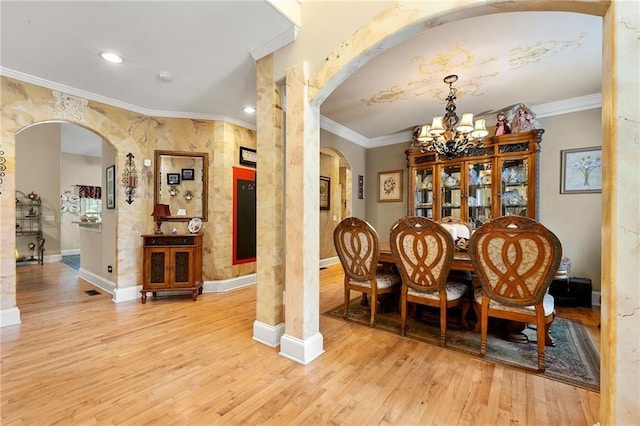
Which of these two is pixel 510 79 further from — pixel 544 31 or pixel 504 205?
pixel 504 205

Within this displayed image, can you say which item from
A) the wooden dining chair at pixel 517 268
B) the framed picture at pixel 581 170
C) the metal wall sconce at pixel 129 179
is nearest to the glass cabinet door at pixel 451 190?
the framed picture at pixel 581 170

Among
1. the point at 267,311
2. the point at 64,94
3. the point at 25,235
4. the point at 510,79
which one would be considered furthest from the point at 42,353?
the point at 25,235

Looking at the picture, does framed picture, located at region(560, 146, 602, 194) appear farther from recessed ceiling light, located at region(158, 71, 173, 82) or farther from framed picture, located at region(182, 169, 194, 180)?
framed picture, located at region(182, 169, 194, 180)

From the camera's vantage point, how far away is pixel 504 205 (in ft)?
13.3

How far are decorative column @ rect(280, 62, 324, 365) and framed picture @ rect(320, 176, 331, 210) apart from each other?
3926 mm

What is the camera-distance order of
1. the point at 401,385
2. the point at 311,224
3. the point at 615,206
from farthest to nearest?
the point at 311,224 < the point at 401,385 < the point at 615,206

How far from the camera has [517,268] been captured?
197 centimetres

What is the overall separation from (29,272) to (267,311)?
5762 mm

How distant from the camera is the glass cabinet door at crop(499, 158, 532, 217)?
3.90 m

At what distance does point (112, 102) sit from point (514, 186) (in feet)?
18.3

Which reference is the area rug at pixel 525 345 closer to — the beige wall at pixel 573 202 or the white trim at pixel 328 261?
the beige wall at pixel 573 202

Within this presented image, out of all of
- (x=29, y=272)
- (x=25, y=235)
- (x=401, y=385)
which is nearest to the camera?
(x=401, y=385)

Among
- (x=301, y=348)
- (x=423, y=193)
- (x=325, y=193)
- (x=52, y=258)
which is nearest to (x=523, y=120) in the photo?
(x=423, y=193)

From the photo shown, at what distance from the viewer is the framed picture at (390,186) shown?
5.31 meters
